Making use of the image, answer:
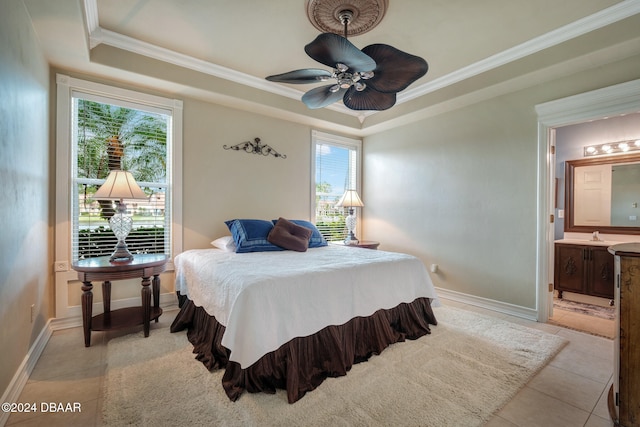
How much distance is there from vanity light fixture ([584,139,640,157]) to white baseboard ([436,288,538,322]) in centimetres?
263

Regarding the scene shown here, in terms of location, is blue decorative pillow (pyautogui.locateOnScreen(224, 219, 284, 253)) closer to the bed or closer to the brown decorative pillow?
the brown decorative pillow

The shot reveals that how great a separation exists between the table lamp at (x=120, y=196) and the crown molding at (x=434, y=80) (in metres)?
1.24

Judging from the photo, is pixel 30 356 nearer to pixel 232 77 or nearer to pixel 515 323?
pixel 232 77

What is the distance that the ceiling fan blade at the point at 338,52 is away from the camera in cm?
175

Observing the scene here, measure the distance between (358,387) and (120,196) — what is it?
2490 millimetres

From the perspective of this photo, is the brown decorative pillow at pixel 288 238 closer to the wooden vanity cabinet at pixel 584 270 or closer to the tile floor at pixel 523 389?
the tile floor at pixel 523 389

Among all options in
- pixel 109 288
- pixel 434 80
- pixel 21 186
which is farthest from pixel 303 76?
pixel 109 288

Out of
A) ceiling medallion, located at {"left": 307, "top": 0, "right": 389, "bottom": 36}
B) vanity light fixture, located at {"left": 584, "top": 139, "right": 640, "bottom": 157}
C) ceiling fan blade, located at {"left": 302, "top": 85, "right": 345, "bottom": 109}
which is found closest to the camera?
ceiling medallion, located at {"left": 307, "top": 0, "right": 389, "bottom": 36}

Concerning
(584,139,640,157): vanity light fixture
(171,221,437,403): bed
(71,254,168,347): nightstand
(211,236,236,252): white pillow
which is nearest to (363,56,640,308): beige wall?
(171,221,437,403): bed

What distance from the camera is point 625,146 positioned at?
3881 mm

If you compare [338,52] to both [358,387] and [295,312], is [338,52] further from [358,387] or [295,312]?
[358,387]

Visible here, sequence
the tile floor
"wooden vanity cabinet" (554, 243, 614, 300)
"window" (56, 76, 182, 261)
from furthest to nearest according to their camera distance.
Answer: "wooden vanity cabinet" (554, 243, 614, 300), "window" (56, 76, 182, 261), the tile floor

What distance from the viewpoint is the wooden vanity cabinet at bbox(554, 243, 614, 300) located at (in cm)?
371

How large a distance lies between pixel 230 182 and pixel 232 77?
49.5 inches
